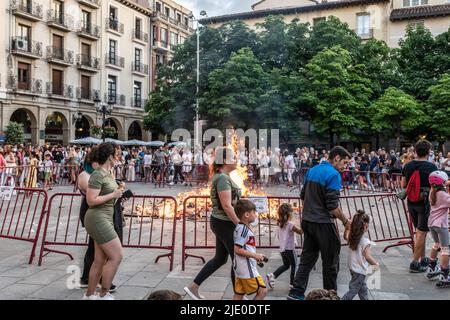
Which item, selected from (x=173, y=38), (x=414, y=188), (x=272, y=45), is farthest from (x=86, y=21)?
(x=414, y=188)

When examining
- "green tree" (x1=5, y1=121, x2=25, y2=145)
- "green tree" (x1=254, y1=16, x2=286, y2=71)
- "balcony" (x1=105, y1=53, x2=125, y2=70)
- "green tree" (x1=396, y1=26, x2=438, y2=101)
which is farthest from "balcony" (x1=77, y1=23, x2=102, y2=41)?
"green tree" (x1=396, y1=26, x2=438, y2=101)

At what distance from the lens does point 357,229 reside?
461cm

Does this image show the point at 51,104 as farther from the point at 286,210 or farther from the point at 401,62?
the point at 286,210

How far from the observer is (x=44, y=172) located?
18.0 metres

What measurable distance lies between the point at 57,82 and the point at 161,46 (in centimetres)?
1458

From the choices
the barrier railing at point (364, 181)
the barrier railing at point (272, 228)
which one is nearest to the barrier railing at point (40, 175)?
the barrier railing at point (272, 228)

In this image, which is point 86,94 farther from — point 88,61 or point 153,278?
point 153,278

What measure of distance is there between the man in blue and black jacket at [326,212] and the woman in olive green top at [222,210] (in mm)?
825

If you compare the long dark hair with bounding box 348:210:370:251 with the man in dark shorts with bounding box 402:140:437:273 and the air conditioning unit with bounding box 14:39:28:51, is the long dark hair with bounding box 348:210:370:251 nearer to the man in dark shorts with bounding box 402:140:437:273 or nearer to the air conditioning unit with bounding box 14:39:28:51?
the man in dark shorts with bounding box 402:140:437:273

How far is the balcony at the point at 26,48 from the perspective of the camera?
3064 centimetres

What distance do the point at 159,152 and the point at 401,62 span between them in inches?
779

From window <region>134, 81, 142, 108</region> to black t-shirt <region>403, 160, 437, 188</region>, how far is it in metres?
39.6
